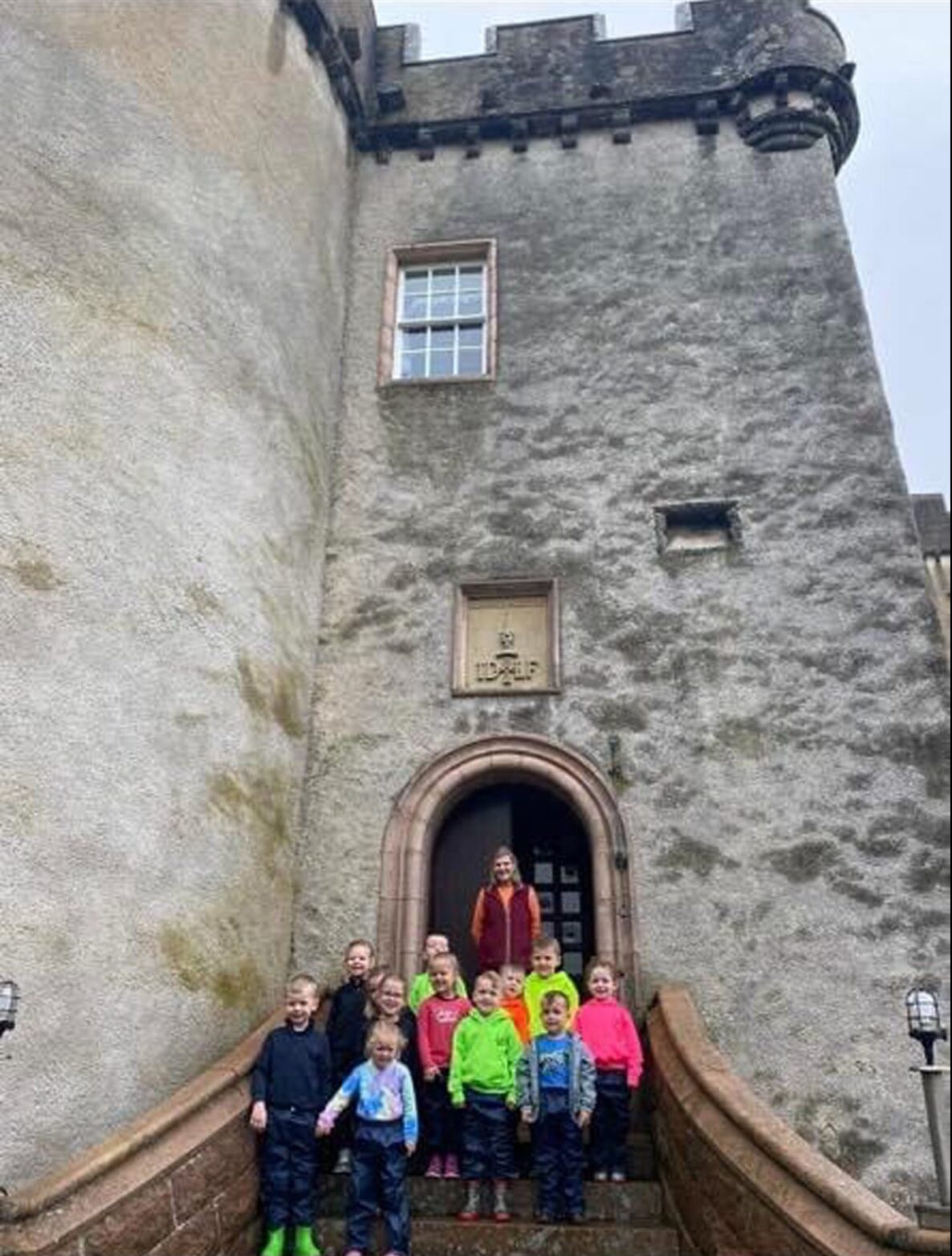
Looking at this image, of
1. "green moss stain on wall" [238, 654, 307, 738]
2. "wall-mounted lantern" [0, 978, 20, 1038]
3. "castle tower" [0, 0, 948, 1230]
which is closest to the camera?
"wall-mounted lantern" [0, 978, 20, 1038]

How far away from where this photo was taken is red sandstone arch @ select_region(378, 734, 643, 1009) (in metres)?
8.00

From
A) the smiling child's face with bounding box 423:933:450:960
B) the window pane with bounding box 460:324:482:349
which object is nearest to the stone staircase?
the smiling child's face with bounding box 423:933:450:960

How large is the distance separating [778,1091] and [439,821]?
323 centimetres

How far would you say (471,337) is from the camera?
11258mm

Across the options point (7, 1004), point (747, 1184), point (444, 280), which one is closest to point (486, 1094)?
point (747, 1184)

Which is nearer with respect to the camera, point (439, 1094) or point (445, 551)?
point (439, 1094)

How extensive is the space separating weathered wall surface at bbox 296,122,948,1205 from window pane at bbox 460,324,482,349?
36cm

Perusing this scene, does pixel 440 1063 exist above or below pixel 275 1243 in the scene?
above

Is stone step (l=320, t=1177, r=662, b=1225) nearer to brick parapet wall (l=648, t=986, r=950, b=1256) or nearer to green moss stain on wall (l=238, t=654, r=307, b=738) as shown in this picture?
brick parapet wall (l=648, t=986, r=950, b=1256)

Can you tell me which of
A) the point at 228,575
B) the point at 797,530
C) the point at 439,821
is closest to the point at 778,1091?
the point at 439,821

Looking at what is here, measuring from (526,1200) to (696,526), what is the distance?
19.1 ft

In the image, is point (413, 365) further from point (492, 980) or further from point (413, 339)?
point (492, 980)

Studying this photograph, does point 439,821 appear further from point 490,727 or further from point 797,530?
point 797,530

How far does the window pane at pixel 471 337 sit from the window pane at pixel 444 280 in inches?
25.1
